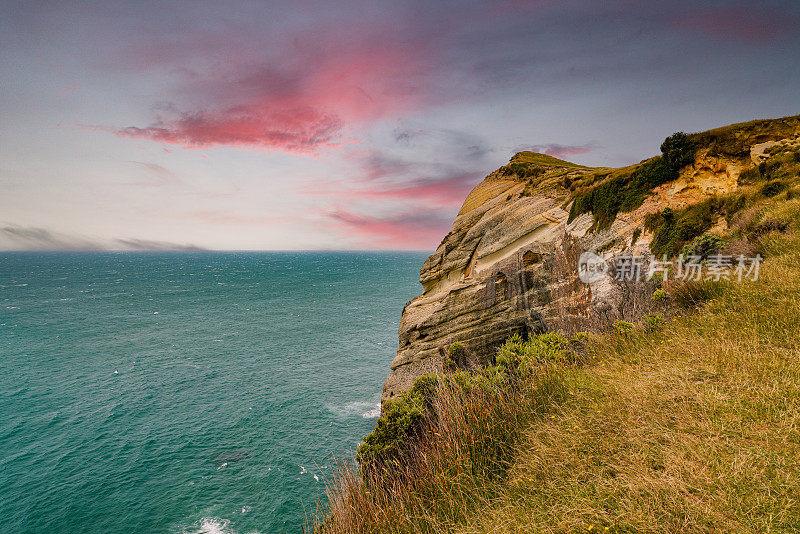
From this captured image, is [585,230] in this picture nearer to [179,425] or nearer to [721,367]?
[721,367]

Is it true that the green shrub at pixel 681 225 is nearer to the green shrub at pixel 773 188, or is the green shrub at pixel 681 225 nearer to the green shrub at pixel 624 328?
the green shrub at pixel 773 188

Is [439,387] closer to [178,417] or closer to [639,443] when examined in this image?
[639,443]

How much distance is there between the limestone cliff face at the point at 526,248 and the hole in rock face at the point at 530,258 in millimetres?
64

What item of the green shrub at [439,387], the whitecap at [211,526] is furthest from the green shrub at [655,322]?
the whitecap at [211,526]

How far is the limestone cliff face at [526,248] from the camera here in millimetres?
15227

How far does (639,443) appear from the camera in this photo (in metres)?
5.05

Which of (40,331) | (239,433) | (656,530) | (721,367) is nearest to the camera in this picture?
(656,530)

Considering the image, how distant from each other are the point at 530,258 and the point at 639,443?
59.3 ft

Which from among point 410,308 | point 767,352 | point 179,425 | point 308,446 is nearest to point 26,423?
point 179,425

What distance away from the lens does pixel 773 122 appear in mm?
14461

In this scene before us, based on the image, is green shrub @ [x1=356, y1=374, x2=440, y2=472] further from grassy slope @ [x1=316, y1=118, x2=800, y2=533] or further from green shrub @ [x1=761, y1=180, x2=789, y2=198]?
green shrub @ [x1=761, y1=180, x2=789, y2=198]

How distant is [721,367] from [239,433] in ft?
125

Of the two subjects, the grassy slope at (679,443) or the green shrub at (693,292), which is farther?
the green shrub at (693,292)

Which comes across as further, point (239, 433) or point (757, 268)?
point (239, 433)
